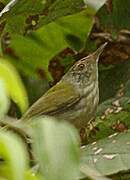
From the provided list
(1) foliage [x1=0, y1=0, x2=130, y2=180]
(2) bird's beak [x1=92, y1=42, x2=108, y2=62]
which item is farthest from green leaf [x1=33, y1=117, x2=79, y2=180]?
(2) bird's beak [x1=92, y1=42, x2=108, y2=62]

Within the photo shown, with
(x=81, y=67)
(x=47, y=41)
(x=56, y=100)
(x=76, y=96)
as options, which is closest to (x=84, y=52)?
(x=81, y=67)

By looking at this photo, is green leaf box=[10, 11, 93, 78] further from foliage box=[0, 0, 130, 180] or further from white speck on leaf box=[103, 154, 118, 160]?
white speck on leaf box=[103, 154, 118, 160]

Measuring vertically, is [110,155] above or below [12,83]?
below

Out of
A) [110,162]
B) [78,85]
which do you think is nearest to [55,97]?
[78,85]

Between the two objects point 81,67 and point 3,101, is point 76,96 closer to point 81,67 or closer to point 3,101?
point 81,67

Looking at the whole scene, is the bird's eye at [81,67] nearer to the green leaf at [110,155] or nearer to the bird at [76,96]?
the bird at [76,96]
